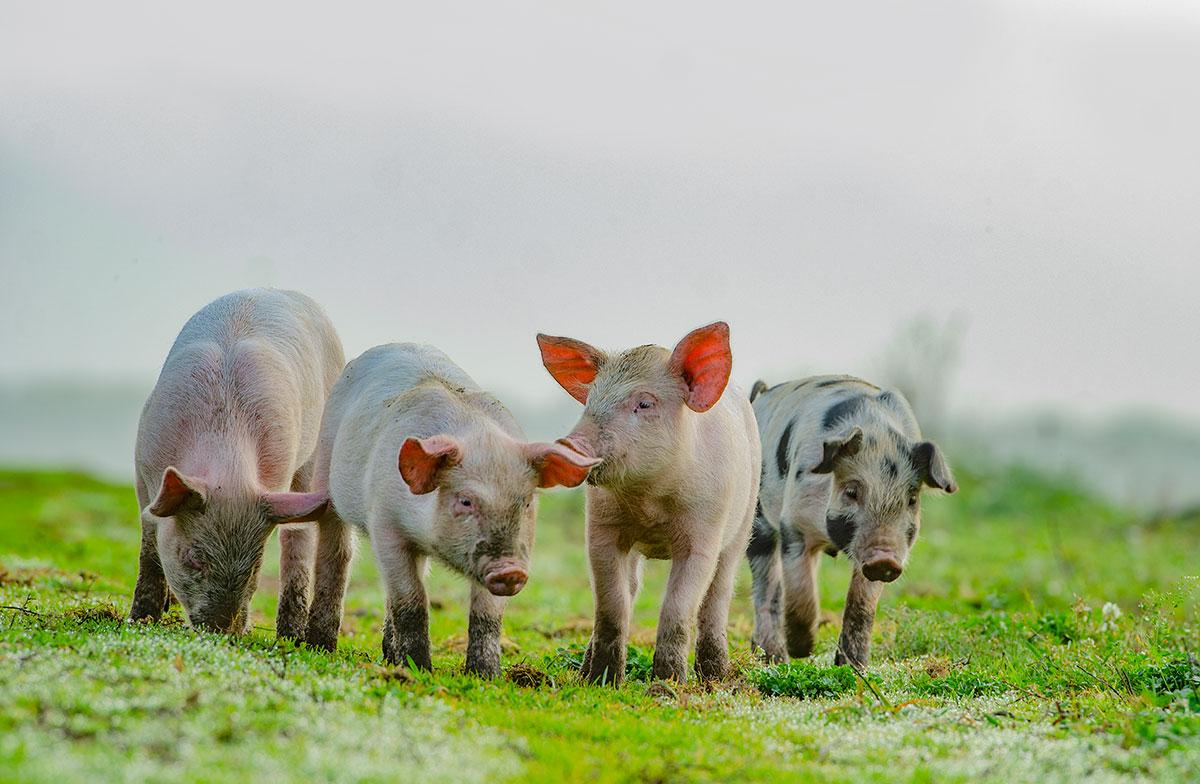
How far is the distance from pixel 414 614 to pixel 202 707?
2.37 m

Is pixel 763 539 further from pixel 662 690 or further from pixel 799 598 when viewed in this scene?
pixel 662 690

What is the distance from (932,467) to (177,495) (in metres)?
5.61

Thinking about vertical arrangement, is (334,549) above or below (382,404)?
below

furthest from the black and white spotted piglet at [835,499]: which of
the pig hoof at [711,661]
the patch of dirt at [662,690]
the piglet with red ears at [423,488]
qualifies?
the piglet with red ears at [423,488]

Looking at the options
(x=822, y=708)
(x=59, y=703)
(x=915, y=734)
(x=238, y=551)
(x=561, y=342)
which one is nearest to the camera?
(x=59, y=703)

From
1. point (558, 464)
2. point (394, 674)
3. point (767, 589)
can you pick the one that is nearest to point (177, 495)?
point (394, 674)

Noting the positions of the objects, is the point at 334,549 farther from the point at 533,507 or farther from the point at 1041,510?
the point at 1041,510

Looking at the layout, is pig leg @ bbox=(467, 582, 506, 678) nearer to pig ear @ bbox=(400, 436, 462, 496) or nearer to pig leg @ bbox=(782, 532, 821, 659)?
pig ear @ bbox=(400, 436, 462, 496)

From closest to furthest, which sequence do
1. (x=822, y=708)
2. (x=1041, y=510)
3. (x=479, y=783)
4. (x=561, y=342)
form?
(x=479, y=783), (x=822, y=708), (x=561, y=342), (x=1041, y=510)

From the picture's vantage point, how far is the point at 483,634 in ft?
27.2

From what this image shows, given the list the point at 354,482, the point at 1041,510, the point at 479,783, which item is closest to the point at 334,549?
the point at 354,482

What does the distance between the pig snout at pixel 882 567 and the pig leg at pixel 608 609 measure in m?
2.01

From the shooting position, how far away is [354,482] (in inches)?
338

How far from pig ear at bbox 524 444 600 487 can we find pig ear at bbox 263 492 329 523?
1758 mm
